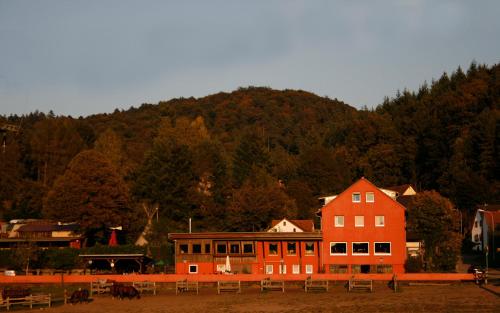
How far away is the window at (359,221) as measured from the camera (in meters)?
77.6

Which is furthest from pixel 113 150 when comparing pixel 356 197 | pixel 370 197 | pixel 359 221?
pixel 370 197

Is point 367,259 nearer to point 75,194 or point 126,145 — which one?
point 75,194

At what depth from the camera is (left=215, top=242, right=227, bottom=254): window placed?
77562 millimetres

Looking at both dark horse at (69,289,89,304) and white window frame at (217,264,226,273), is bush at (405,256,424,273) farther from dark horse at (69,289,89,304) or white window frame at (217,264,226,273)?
dark horse at (69,289,89,304)

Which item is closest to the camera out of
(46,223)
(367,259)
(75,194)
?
(367,259)

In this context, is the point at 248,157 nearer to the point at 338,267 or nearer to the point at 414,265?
the point at 338,267

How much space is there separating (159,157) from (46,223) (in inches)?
730

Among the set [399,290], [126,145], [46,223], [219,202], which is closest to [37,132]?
[126,145]

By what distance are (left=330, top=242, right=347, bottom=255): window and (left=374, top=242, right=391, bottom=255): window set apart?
10.7 feet

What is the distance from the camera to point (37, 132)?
134000 millimetres

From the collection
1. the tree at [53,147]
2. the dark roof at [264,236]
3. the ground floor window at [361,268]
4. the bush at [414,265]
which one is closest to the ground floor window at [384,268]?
the ground floor window at [361,268]

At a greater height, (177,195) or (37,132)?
(37,132)

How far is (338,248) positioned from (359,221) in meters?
3.66

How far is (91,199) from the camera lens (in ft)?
299
